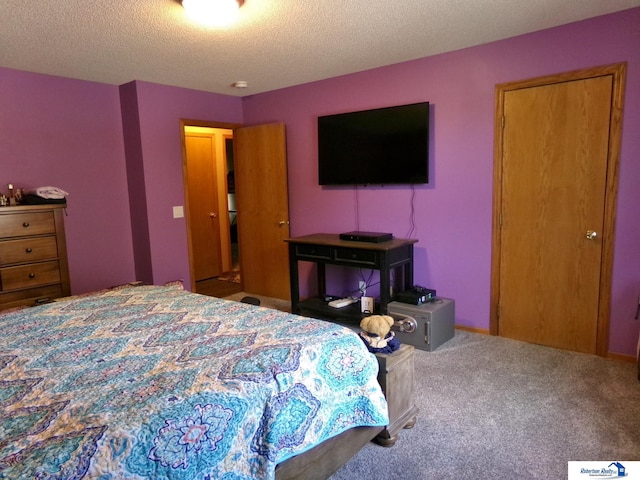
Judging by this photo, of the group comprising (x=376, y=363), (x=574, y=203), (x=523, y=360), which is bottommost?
(x=523, y=360)

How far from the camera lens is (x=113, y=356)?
1702 mm

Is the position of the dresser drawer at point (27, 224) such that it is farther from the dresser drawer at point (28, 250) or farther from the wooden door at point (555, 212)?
the wooden door at point (555, 212)

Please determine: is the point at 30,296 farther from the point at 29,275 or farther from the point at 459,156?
the point at 459,156

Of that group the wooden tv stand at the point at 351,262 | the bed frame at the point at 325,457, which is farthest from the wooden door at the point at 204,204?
the bed frame at the point at 325,457

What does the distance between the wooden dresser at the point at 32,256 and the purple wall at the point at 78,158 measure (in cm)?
54

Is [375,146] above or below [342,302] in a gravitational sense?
above

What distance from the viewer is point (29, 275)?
340cm

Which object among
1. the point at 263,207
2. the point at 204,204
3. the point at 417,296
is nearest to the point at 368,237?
the point at 417,296

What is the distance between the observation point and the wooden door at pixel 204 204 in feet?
19.5

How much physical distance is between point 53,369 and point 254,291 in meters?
3.57

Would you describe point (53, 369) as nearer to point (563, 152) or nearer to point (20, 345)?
point (20, 345)

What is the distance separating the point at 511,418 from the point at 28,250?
11.7 feet

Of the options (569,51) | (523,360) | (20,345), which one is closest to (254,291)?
(523,360)

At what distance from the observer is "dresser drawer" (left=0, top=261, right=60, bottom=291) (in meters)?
3.28
